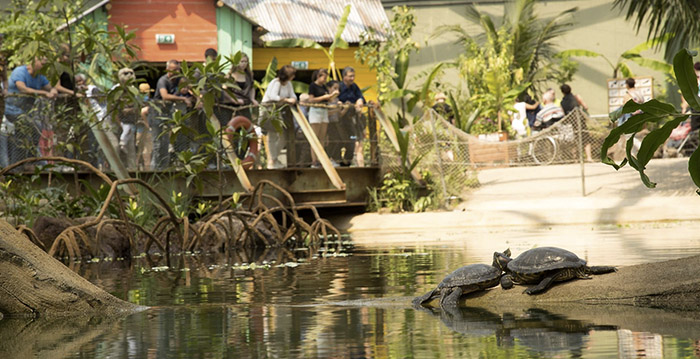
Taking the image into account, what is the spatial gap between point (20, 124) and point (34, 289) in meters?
8.84

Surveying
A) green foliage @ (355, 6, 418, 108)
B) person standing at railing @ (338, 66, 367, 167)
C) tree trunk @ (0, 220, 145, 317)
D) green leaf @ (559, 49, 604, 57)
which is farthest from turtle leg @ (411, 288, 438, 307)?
green leaf @ (559, 49, 604, 57)

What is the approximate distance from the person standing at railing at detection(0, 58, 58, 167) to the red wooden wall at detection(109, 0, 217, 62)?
884cm

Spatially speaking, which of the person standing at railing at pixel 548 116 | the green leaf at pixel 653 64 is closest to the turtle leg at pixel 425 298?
the person standing at railing at pixel 548 116

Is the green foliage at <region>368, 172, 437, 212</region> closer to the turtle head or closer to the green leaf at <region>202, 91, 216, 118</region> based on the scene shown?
the green leaf at <region>202, 91, 216, 118</region>

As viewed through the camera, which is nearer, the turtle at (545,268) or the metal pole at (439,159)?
the turtle at (545,268)

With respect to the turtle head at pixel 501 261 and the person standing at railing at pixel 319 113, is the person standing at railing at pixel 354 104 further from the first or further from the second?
the turtle head at pixel 501 261

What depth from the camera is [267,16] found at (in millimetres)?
27250

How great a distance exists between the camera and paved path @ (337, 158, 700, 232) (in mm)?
17594

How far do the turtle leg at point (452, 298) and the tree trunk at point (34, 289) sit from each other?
6.90 feet

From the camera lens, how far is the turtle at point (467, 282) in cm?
677

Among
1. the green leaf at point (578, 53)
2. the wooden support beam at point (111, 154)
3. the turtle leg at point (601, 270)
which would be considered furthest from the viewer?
the green leaf at point (578, 53)

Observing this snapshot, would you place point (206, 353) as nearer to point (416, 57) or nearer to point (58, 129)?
point (58, 129)

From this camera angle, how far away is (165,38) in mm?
24828

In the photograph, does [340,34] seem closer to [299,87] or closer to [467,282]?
[299,87]
